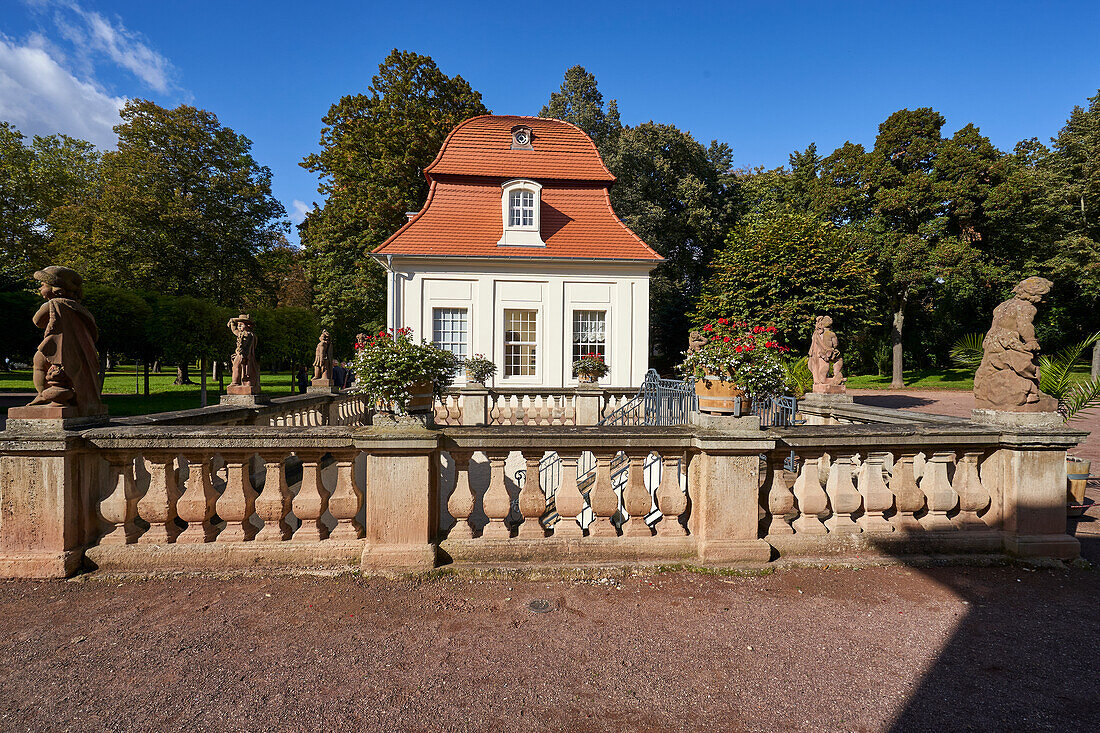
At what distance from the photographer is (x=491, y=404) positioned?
38.3ft

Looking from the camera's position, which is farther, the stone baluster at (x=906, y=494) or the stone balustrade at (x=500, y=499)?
the stone baluster at (x=906, y=494)

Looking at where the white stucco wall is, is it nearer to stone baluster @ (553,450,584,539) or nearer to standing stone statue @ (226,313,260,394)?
standing stone statue @ (226,313,260,394)

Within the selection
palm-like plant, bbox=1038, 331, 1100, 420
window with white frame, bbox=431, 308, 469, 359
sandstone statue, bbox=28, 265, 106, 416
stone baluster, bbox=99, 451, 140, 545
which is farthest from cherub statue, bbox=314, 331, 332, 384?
palm-like plant, bbox=1038, 331, 1100, 420

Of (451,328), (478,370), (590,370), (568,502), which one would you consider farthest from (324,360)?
(568,502)

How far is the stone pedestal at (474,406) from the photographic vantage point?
37.4 ft

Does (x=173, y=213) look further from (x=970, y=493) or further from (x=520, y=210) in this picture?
(x=970, y=493)

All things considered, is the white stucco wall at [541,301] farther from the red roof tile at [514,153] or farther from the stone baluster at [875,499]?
the stone baluster at [875,499]

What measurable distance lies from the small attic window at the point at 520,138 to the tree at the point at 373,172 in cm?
564

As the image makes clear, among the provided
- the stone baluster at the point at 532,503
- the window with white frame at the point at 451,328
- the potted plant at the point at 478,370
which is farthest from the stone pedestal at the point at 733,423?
the window with white frame at the point at 451,328

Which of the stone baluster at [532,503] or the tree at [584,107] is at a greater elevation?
the tree at [584,107]

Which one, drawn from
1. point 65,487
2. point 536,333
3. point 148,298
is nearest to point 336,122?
point 148,298

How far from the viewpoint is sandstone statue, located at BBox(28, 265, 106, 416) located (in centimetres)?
337

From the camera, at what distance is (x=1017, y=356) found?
3938 mm

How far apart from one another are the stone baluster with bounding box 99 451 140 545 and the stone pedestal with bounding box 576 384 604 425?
8788mm
